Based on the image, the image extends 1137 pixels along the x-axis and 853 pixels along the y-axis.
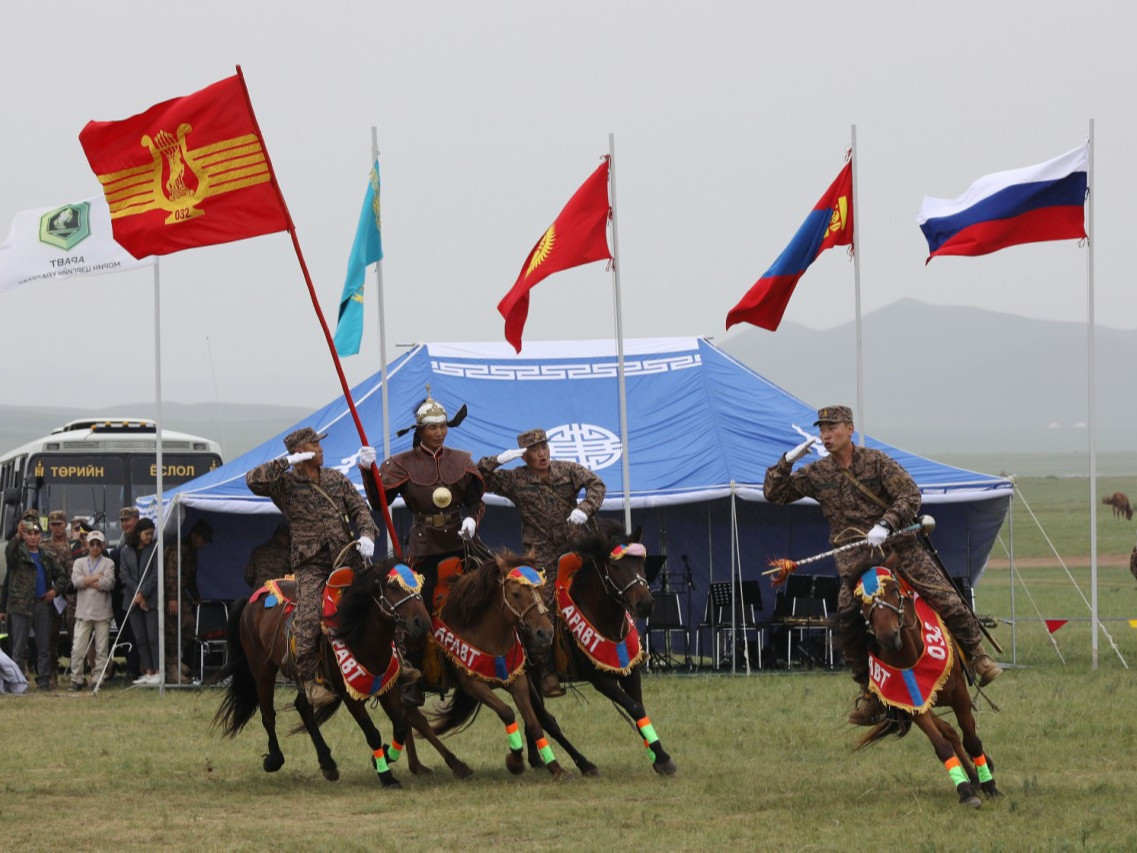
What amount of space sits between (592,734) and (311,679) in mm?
2894

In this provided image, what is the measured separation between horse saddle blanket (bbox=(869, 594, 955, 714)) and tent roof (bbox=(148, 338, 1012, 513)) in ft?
24.9

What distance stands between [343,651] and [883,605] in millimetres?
3189

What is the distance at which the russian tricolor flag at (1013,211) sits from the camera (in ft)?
50.2

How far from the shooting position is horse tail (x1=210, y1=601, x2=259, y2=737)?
449 inches

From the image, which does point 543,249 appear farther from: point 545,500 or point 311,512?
point 311,512

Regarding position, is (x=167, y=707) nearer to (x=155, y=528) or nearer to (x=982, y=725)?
(x=155, y=528)

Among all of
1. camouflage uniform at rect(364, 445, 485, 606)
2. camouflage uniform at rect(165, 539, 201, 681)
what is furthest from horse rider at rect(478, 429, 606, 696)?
camouflage uniform at rect(165, 539, 201, 681)

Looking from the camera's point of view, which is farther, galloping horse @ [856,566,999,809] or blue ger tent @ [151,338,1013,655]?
blue ger tent @ [151,338,1013,655]

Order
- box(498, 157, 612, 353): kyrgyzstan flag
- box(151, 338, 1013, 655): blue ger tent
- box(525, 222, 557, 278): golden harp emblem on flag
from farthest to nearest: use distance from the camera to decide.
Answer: box(151, 338, 1013, 655): blue ger tent, box(525, 222, 557, 278): golden harp emblem on flag, box(498, 157, 612, 353): kyrgyzstan flag

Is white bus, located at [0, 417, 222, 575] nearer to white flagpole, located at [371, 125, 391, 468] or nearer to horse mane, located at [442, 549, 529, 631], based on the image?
white flagpole, located at [371, 125, 391, 468]

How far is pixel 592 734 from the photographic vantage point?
12680 millimetres

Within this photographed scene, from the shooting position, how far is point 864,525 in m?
9.66

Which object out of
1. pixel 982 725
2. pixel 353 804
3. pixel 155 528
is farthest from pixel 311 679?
→ pixel 155 528

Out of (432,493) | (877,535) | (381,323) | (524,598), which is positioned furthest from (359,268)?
(877,535)
